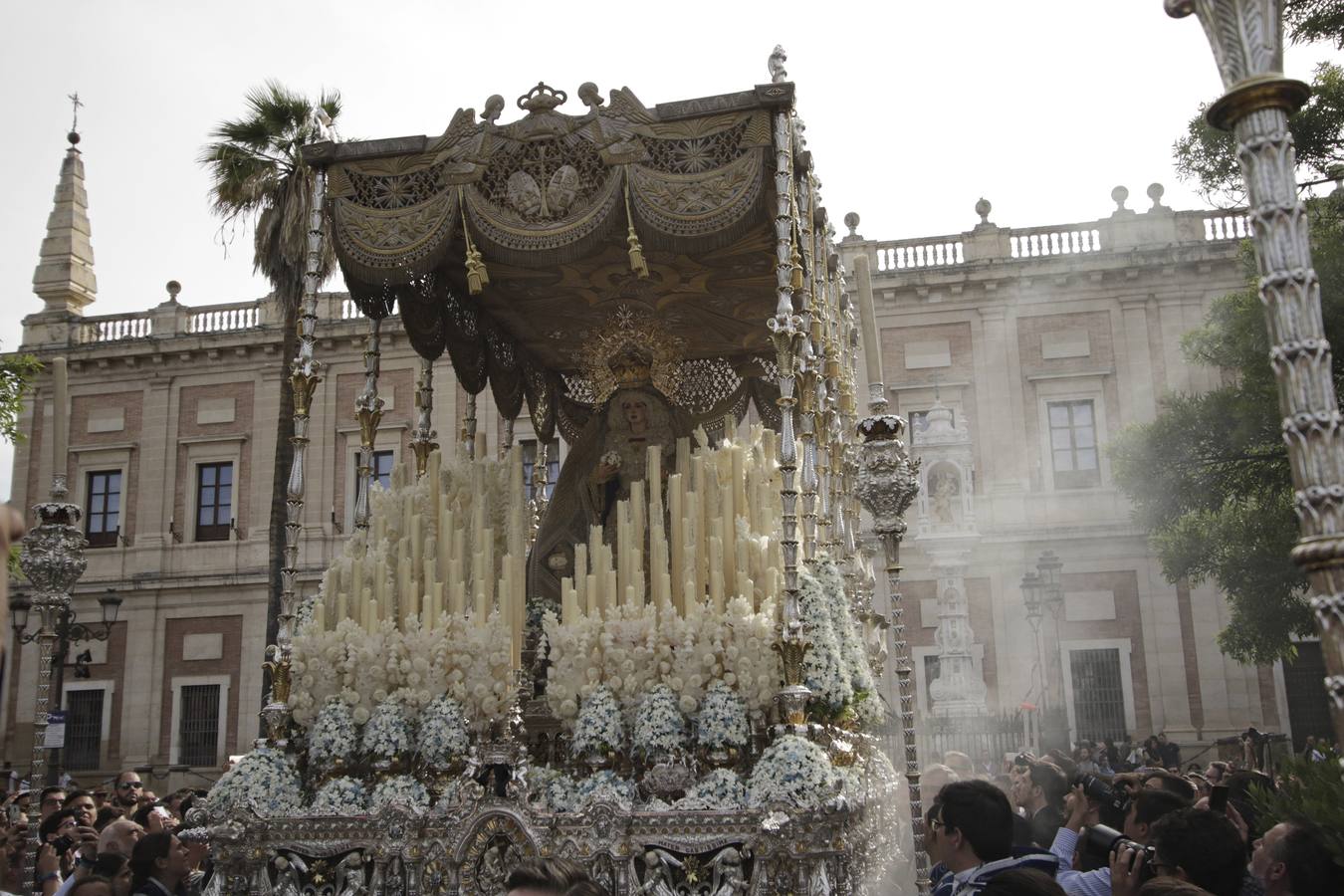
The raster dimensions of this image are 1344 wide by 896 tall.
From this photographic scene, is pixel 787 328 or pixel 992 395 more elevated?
pixel 992 395

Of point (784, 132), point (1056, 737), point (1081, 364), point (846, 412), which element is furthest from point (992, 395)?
point (784, 132)

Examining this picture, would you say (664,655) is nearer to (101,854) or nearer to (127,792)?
(101,854)

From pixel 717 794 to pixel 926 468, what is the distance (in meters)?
17.6

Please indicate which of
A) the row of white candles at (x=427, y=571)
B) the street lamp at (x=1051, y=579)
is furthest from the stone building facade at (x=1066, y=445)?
the row of white candles at (x=427, y=571)

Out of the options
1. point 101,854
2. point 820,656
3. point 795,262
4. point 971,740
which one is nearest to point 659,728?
point 820,656

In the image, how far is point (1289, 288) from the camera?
166 inches

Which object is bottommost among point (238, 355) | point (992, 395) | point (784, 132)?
point (784, 132)

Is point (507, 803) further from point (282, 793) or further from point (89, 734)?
point (89, 734)

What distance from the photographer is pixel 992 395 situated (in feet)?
88.3

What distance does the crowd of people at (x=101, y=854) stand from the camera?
593 centimetres

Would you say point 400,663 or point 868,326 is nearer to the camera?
point 400,663

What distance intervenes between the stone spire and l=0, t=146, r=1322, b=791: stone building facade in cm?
6

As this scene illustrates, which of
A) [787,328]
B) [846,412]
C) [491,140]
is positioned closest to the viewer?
[787,328]

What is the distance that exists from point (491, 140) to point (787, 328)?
8.02 feet
